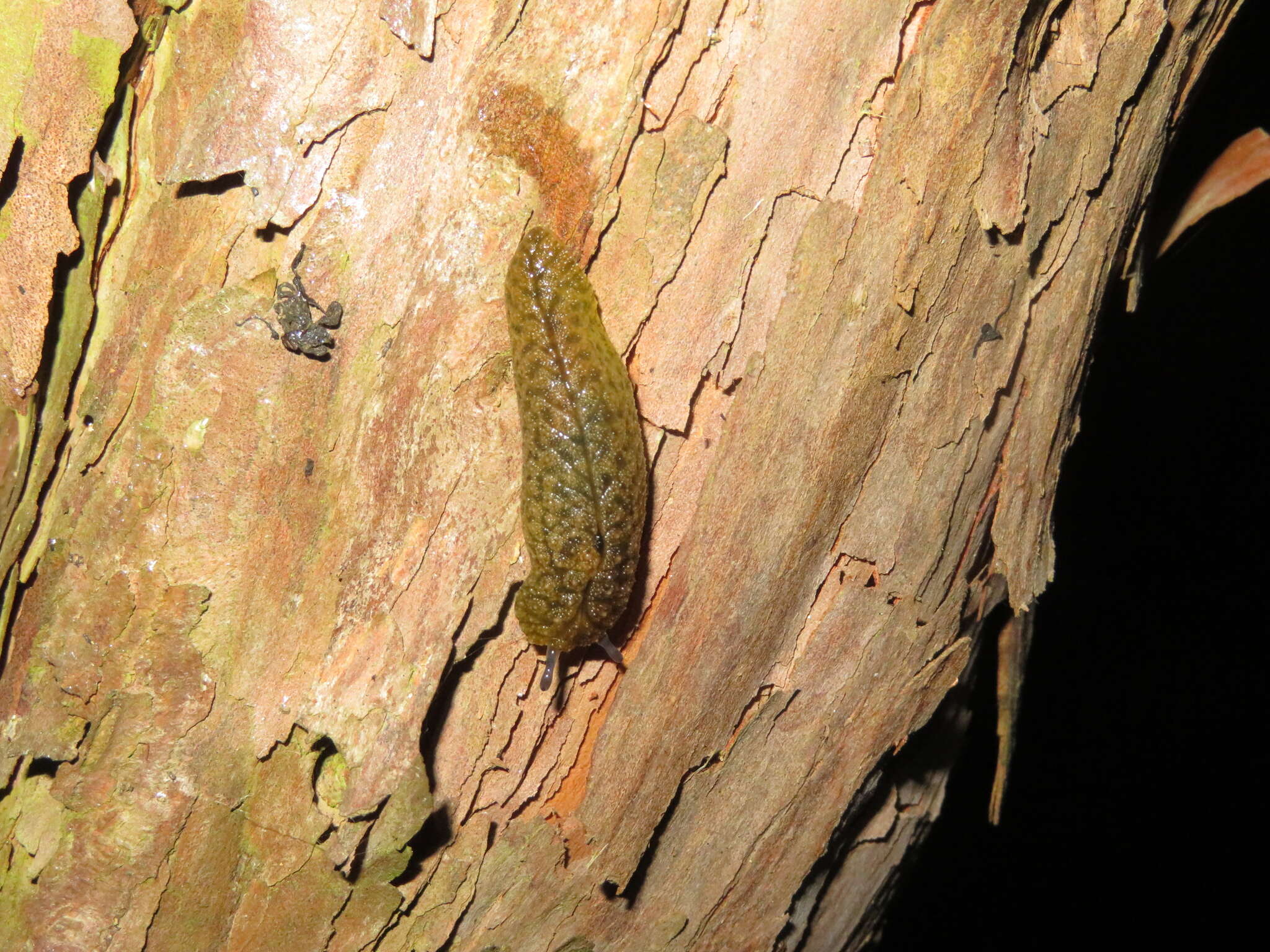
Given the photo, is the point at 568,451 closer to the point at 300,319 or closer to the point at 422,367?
the point at 422,367

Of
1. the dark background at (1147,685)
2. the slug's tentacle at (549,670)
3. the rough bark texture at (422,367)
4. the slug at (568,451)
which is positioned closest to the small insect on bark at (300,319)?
the rough bark texture at (422,367)

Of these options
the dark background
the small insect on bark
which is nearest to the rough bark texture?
the small insect on bark

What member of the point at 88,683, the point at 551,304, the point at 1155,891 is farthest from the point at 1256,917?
the point at 88,683

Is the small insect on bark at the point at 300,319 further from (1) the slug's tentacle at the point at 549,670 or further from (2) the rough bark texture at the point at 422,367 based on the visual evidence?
(1) the slug's tentacle at the point at 549,670

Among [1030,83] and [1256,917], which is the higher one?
[1030,83]

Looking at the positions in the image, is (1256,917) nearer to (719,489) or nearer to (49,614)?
(719,489)

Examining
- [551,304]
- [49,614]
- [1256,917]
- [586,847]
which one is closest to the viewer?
[551,304]

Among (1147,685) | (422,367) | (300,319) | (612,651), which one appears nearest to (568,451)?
(422,367)
